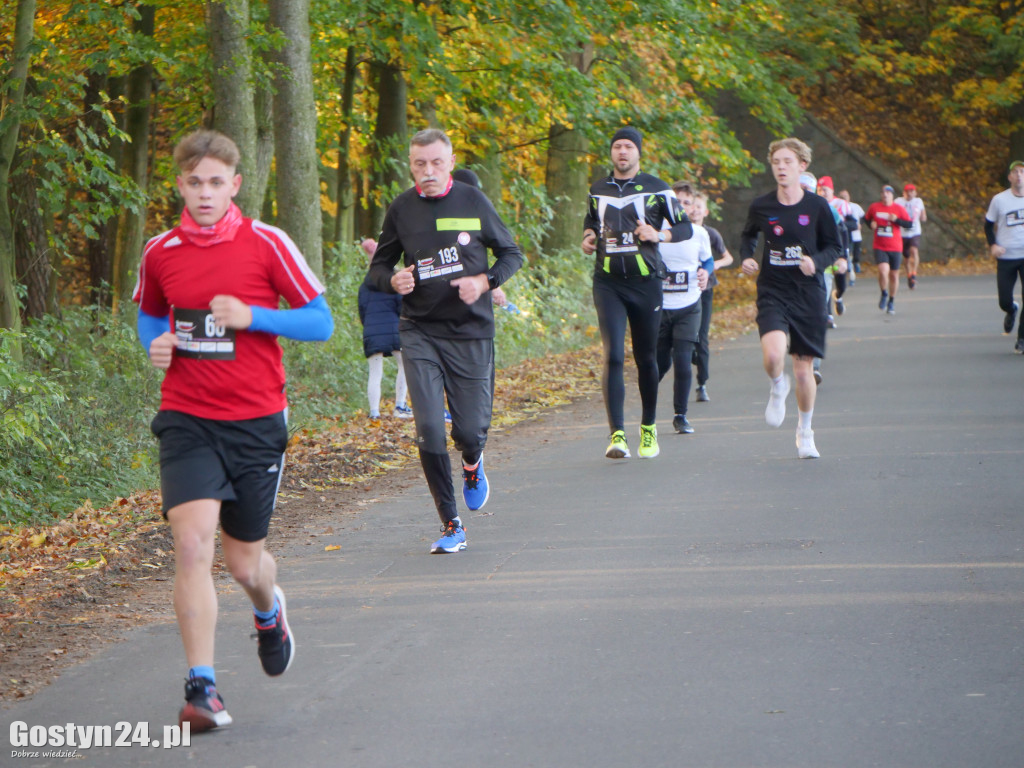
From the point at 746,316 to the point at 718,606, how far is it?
76.0 ft

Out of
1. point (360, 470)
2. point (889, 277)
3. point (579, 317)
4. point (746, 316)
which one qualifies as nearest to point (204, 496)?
point (360, 470)

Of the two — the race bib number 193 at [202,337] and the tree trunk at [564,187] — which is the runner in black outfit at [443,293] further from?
the tree trunk at [564,187]

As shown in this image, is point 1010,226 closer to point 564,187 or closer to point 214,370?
point 564,187

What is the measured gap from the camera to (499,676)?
5395 millimetres

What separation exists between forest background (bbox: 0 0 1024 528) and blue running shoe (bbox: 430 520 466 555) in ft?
12.9

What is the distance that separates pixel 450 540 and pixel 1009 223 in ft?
37.8

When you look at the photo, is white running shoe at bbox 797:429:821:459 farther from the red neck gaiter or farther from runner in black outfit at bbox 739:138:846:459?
the red neck gaiter

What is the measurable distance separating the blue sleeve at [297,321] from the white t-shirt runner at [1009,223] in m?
13.6

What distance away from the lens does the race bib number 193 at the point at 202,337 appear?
4879mm

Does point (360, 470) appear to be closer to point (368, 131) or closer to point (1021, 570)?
point (1021, 570)

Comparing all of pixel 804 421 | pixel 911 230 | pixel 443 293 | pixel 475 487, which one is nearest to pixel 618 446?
pixel 804 421

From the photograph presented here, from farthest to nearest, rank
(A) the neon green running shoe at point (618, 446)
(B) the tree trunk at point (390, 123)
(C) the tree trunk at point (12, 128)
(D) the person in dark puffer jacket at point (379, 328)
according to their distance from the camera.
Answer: (B) the tree trunk at point (390, 123)
(D) the person in dark puffer jacket at point (379, 328)
(C) the tree trunk at point (12, 128)
(A) the neon green running shoe at point (618, 446)

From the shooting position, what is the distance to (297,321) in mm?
4930

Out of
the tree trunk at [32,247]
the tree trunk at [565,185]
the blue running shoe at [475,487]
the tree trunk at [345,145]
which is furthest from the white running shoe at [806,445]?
the tree trunk at [565,185]
